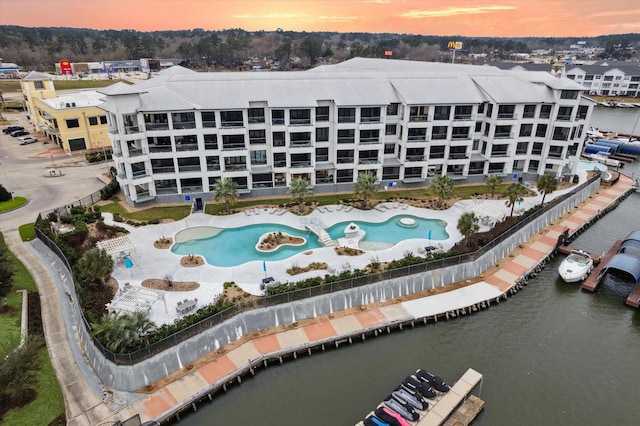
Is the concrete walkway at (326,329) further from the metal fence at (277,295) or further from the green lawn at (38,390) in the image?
the green lawn at (38,390)

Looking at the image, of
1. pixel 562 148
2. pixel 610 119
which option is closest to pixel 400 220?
pixel 562 148

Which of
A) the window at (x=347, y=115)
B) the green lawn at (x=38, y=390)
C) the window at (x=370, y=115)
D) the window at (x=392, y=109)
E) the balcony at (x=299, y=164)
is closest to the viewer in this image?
the green lawn at (x=38, y=390)

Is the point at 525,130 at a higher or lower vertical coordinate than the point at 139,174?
higher

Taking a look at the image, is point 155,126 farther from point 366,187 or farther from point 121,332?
point 121,332

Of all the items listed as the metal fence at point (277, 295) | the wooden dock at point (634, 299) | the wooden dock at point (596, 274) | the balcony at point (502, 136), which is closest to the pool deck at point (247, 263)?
the metal fence at point (277, 295)

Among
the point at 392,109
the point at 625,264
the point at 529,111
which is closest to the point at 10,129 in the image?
the point at 392,109

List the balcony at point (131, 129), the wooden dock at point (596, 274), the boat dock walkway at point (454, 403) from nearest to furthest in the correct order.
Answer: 1. the boat dock walkway at point (454, 403)
2. the wooden dock at point (596, 274)
3. the balcony at point (131, 129)
